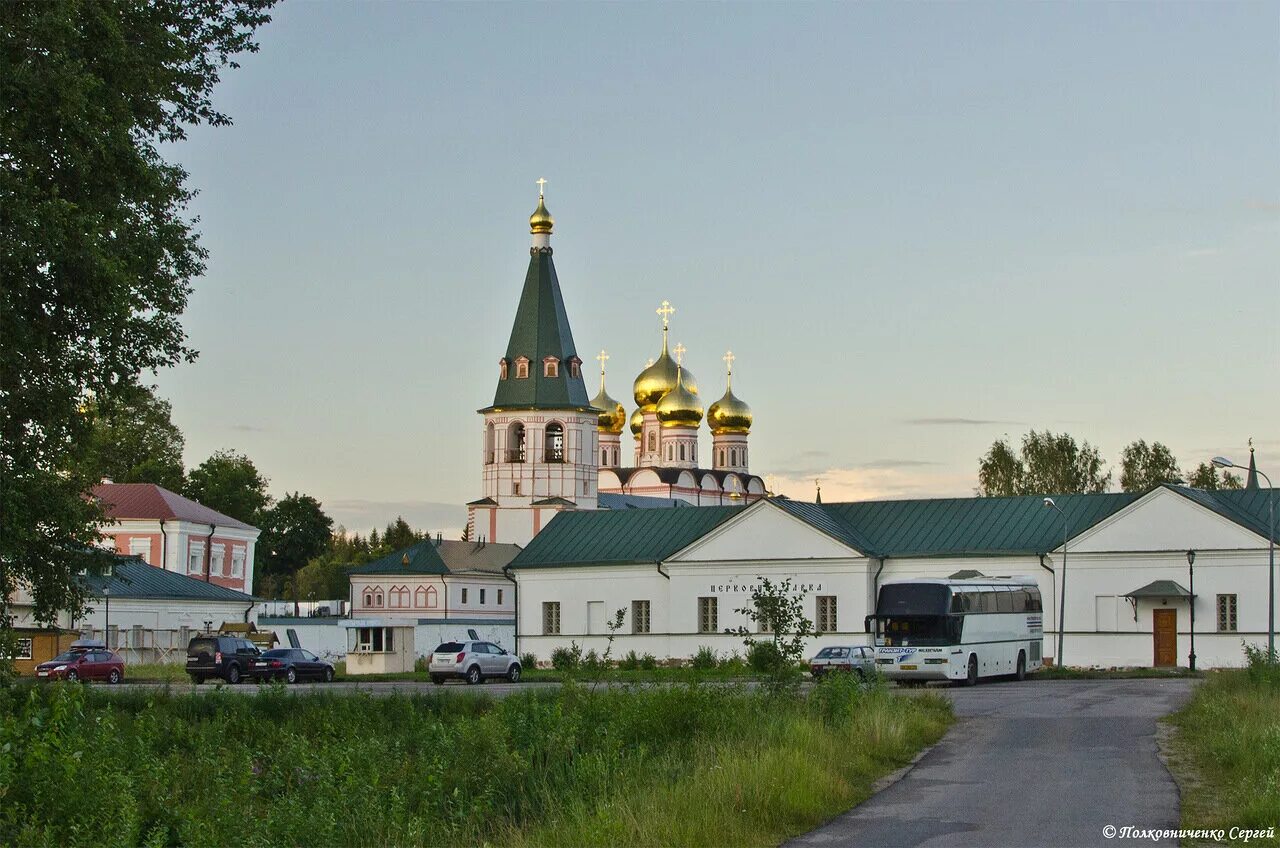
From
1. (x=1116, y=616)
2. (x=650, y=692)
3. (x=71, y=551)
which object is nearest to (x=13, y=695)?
(x=71, y=551)

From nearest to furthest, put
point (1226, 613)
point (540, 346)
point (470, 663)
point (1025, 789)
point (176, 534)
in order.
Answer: point (1025, 789), point (470, 663), point (1226, 613), point (176, 534), point (540, 346)

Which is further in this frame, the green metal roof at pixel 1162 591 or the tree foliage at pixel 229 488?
the tree foliage at pixel 229 488

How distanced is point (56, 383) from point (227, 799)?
11.0 meters

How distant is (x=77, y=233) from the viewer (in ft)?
70.2

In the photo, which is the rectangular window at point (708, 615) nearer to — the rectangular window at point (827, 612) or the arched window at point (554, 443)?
the rectangular window at point (827, 612)

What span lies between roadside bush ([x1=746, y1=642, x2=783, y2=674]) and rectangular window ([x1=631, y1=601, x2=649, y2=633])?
2971 cm

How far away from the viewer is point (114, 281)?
21.5 metres

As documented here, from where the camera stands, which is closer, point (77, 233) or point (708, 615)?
point (77, 233)

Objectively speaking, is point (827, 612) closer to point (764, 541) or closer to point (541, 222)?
point (764, 541)

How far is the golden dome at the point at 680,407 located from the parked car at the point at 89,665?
67.2 m

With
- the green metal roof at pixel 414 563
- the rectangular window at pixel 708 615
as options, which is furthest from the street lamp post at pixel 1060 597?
the green metal roof at pixel 414 563

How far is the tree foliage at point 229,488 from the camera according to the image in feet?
347

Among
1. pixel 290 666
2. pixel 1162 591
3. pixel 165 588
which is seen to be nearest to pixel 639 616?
pixel 290 666

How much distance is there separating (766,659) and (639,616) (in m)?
32.3
